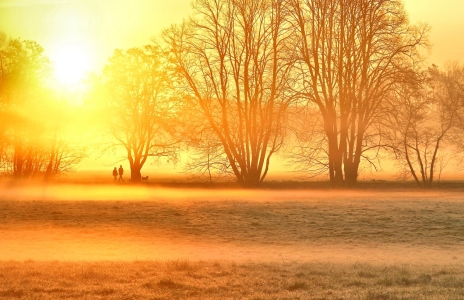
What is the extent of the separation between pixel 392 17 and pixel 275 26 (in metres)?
7.43

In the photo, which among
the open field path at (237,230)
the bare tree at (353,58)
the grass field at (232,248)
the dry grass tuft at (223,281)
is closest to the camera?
the dry grass tuft at (223,281)

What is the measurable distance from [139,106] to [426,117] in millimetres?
22218

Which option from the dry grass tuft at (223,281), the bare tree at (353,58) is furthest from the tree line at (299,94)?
the dry grass tuft at (223,281)

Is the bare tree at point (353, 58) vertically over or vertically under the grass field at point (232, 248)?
over

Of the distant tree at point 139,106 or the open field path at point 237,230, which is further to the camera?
the distant tree at point 139,106

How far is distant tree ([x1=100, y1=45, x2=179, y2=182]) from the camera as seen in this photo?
2002 inches

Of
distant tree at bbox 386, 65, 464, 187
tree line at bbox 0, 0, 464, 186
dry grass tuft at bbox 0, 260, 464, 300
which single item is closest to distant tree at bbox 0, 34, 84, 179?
tree line at bbox 0, 0, 464, 186

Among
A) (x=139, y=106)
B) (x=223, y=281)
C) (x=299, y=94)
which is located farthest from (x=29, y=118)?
(x=223, y=281)

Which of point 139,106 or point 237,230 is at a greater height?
point 139,106

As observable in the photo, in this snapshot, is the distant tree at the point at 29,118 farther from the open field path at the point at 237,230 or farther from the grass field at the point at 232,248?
the open field path at the point at 237,230

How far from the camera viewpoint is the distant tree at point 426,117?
42.1 meters

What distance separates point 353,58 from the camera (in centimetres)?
4044

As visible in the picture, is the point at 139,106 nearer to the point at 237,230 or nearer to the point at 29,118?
the point at 29,118

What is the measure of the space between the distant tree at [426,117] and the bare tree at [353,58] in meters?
1.43
